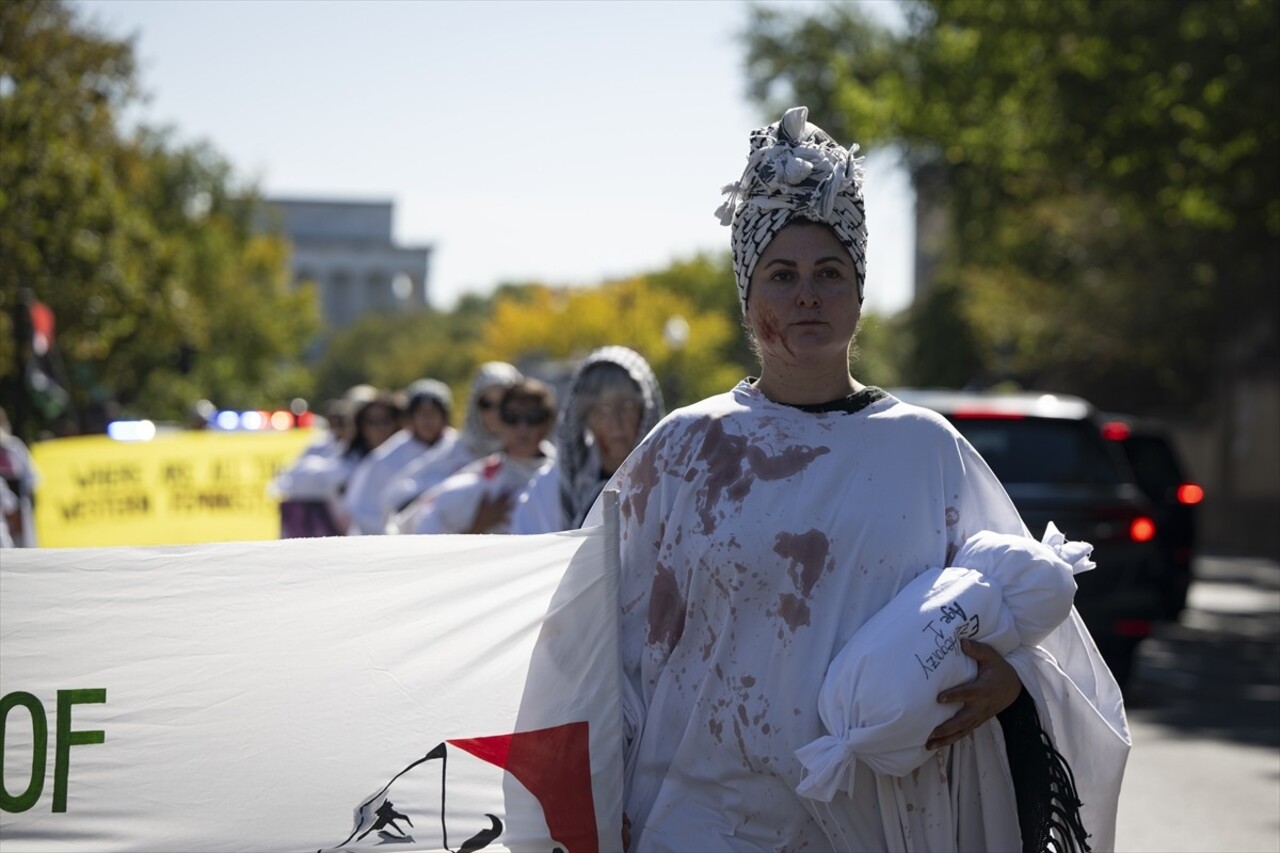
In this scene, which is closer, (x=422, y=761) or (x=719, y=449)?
(x=719, y=449)

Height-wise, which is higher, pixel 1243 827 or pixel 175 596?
pixel 175 596

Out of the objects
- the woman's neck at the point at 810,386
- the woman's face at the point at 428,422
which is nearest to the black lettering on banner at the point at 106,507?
the woman's face at the point at 428,422

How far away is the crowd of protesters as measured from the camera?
6164 millimetres

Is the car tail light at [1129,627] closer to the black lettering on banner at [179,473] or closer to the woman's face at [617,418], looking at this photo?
the woman's face at [617,418]

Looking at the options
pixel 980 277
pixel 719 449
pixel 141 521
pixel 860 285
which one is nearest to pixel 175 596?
pixel 719 449

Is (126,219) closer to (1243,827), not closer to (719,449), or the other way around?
(1243,827)

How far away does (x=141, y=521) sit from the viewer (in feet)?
62.7

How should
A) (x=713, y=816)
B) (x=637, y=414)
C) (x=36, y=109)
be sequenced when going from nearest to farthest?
(x=713, y=816)
(x=637, y=414)
(x=36, y=109)

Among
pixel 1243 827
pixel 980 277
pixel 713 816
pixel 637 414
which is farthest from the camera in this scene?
pixel 980 277

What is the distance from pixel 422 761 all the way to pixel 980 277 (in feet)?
141

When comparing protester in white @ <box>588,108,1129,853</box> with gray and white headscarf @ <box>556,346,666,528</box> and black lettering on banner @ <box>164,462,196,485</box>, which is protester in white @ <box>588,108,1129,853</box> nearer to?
gray and white headscarf @ <box>556,346,666,528</box>

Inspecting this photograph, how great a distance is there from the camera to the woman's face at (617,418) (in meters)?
6.09

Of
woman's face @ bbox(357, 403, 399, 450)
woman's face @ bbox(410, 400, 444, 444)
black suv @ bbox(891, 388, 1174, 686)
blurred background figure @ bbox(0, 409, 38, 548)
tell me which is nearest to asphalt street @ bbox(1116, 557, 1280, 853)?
black suv @ bbox(891, 388, 1174, 686)

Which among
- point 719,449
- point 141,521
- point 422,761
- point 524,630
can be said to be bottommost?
point 141,521
